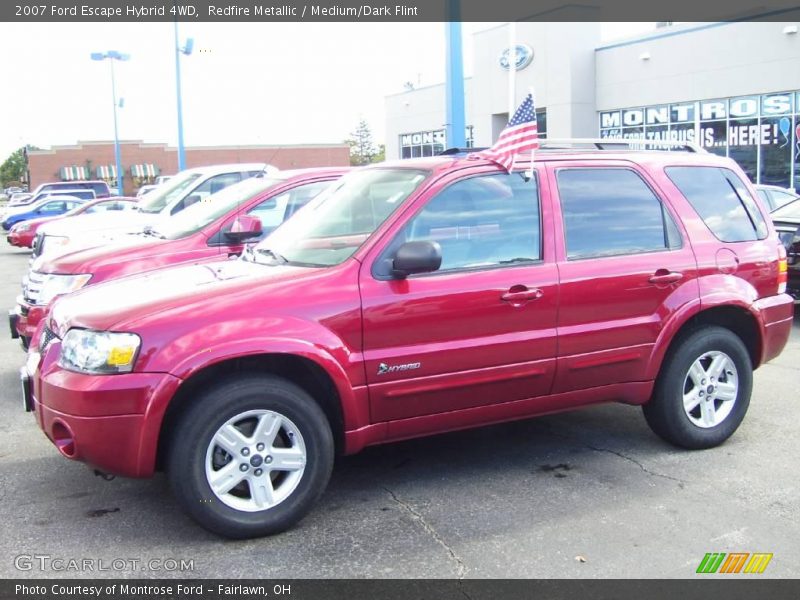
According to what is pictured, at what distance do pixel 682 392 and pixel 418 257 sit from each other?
6.92 feet

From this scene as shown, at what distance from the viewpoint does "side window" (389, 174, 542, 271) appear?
467 centimetres

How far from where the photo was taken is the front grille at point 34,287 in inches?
281

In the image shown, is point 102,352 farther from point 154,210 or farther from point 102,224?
point 154,210

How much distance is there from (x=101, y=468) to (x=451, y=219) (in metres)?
2.23

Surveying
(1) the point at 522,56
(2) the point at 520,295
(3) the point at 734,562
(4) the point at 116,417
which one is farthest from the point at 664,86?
(4) the point at 116,417

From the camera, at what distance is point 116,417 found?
12.8ft

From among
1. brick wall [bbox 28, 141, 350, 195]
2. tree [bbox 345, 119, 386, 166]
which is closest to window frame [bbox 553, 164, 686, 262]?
brick wall [bbox 28, 141, 350, 195]

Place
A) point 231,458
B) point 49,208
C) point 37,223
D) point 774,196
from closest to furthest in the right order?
point 231,458 < point 774,196 < point 37,223 < point 49,208

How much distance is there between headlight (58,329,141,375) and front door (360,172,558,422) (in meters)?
1.16

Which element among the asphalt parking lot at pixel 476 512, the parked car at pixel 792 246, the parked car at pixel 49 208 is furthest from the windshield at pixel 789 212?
the parked car at pixel 49 208

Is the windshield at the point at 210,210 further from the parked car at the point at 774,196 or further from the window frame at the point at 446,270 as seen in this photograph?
the parked car at the point at 774,196

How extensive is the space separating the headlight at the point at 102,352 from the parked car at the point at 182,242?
2469mm

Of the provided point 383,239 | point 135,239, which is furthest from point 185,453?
point 135,239

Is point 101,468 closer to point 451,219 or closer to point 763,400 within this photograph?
point 451,219
